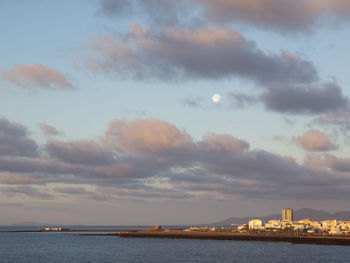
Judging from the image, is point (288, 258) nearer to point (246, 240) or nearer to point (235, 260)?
point (235, 260)

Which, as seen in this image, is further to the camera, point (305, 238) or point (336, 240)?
point (305, 238)

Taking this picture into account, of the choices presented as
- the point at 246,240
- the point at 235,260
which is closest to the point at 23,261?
the point at 235,260

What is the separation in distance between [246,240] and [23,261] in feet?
343

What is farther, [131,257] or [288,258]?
[131,257]

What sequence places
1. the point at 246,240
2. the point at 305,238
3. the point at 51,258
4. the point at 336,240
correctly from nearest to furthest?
the point at 51,258 → the point at 336,240 → the point at 305,238 → the point at 246,240

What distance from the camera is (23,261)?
371 feet

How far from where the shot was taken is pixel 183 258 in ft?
374

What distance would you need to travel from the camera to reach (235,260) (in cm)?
10781

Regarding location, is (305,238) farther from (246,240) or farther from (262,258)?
(262,258)

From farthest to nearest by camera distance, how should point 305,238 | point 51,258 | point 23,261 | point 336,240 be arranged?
point 305,238 < point 336,240 < point 51,258 < point 23,261

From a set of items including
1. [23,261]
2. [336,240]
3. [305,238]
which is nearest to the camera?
[23,261]

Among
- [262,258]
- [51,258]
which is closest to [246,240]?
[262,258]

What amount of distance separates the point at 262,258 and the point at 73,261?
153ft

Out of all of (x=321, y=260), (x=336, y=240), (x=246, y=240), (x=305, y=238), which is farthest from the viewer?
(x=246, y=240)
